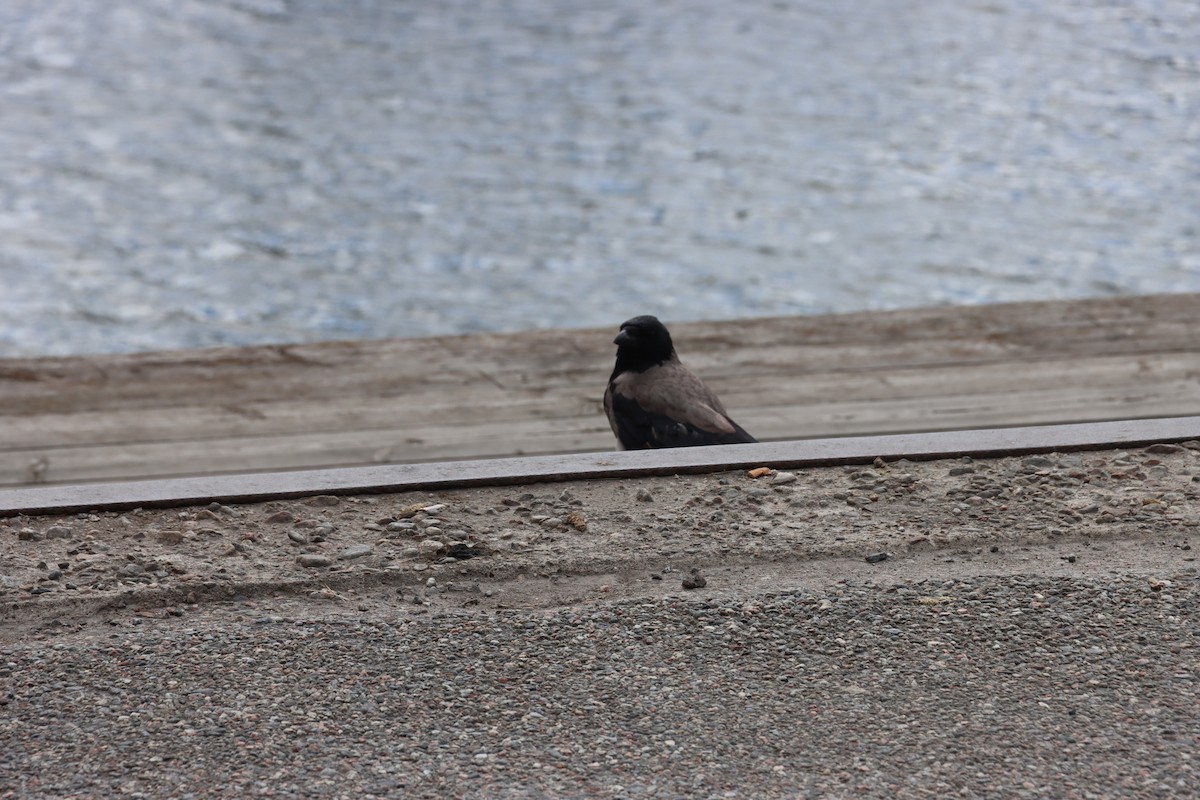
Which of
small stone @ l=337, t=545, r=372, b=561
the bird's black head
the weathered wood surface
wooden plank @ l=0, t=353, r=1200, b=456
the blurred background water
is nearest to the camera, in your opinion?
small stone @ l=337, t=545, r=372, b=561

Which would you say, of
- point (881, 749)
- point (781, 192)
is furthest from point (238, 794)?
point (781, 192)

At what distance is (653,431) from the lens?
14.7 feet

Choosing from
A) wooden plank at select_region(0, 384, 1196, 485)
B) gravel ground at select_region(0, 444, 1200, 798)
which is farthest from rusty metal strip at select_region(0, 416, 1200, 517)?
wooden plank at select_region(0, 384, 1196, 485)

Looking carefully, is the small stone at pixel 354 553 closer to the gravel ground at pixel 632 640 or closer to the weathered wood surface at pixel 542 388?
the gravel ground at pixel 632 640

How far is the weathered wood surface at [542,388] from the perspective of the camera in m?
5.04

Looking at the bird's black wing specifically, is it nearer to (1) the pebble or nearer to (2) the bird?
(2) the bird

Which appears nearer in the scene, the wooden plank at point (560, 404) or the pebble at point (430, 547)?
the pebble at point (430, 547)

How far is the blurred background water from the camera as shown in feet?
28.0

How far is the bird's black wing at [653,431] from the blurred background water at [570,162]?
3.40 metres

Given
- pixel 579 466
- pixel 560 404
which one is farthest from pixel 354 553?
pixel 560 404

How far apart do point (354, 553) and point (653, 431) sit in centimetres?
141

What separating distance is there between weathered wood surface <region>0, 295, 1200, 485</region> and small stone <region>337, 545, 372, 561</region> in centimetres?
150

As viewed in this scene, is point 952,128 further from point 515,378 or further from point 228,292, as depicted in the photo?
point 515,378

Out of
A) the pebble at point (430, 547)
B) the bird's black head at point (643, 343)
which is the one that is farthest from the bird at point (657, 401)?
the pebble at point (430, 547)
